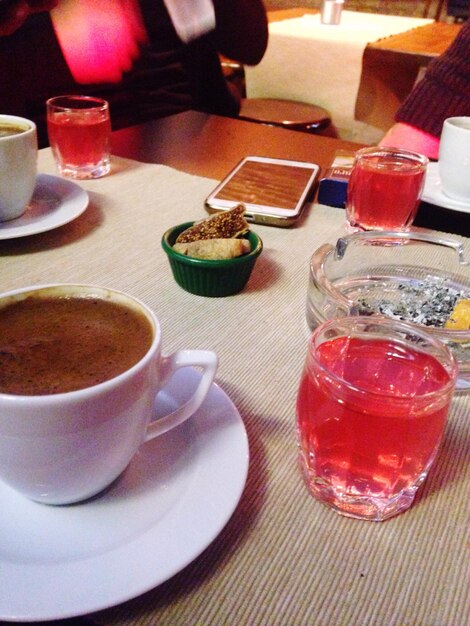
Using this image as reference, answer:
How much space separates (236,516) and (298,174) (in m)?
0.75

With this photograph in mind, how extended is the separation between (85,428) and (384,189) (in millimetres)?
651

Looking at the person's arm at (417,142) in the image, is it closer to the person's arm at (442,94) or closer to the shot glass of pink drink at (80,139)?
the person's arm at (442,94)

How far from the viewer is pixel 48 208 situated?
883 millimetres

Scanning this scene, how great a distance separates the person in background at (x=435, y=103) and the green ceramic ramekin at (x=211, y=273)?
74cm

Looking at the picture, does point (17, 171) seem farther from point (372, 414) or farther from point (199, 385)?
point (372, 414)

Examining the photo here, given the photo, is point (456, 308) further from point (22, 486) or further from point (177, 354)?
point (22, 486)

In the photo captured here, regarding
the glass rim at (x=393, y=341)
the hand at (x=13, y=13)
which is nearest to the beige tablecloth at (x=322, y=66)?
the hand at (x=13, y=13)

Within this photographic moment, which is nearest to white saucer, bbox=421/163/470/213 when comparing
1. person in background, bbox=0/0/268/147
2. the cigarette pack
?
the cigarette pack

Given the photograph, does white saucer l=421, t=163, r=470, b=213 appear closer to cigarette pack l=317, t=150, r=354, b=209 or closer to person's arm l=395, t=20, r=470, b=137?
cigarette pack l=317, t=150, r=354, b=209

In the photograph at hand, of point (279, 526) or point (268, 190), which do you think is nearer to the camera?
point (279, 526)

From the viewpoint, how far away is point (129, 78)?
2.16m

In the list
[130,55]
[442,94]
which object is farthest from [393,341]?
[130,55]

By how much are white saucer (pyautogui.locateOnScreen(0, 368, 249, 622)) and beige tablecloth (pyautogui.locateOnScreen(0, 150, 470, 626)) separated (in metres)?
0.02

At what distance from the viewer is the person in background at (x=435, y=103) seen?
1258 millimetres
